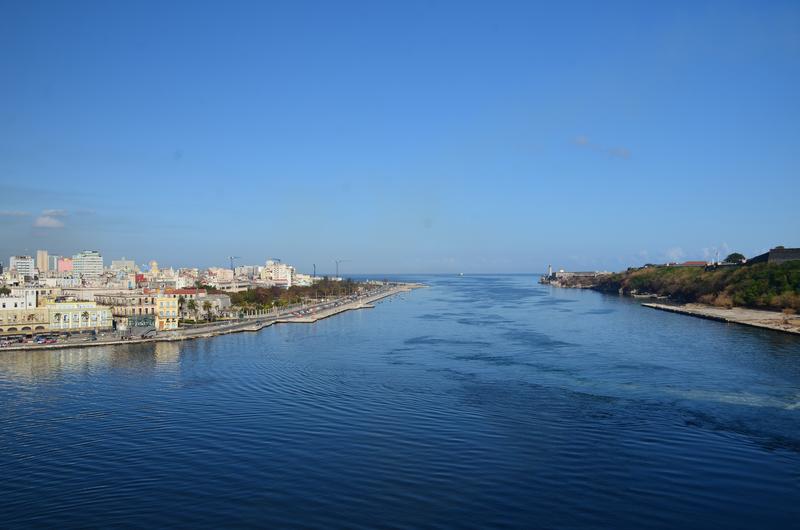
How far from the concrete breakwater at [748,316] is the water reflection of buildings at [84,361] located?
20473mm

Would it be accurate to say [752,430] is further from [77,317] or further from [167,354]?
[77,317]

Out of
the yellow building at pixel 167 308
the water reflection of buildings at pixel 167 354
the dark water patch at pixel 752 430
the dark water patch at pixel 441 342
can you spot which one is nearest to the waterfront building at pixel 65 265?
the yellow building at pixel 167 308

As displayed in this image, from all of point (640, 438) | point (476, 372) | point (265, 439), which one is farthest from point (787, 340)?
point (265, 439)

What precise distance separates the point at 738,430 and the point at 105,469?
8.79 meters

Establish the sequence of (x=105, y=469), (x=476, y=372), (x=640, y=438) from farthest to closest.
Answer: (x=476, y=372), (x=640, y=438), (x=105, y=469)

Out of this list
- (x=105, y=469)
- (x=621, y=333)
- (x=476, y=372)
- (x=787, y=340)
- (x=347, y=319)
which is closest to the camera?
(x=105, y=469)

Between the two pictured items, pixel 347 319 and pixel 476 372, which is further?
pixel 347 319

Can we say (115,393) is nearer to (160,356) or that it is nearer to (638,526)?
(160,356)

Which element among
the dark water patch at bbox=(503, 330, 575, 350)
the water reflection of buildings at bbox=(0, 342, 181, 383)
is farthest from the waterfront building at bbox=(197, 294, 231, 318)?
the dark water patch at bbox=(503, 330, 575, 350)

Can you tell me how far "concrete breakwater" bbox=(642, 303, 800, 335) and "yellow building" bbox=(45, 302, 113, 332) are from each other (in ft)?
81.7

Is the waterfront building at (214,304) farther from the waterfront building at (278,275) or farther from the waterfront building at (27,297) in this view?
the waterfront building at (278,275)

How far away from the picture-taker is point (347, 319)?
2864 cm

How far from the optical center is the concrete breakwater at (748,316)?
20891mm

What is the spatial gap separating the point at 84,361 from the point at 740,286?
30.2 m
